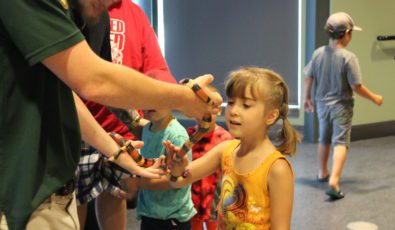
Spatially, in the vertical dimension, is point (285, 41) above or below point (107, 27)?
below

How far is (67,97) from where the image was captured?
1.10m

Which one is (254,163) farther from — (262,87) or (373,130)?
(373,130)

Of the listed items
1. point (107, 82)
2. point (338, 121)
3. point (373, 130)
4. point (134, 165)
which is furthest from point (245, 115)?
point (373, 130)

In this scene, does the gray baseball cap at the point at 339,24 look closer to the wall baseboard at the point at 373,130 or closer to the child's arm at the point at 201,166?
the wall baseboard at the point at 373,130

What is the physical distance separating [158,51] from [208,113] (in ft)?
2.57

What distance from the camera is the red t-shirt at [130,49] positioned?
1864 mm

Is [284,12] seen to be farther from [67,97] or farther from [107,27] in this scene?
[67,97]

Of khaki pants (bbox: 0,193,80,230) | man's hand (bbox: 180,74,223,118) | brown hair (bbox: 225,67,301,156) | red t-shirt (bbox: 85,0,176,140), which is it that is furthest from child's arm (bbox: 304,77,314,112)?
khaki pants (bbox: 0,193,80,230)

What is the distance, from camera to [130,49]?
194 cm

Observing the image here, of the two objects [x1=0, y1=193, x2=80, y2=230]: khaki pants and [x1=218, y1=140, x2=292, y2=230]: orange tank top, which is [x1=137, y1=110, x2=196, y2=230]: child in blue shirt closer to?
[x1=218, y1=140, x2=292, y2=230]: orange tank top

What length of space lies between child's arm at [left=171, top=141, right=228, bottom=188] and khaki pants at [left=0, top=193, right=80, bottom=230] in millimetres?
503

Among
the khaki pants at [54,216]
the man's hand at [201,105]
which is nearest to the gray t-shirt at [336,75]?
the man's hand at [201,105]

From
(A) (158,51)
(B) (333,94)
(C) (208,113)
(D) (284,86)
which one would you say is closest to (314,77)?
(B) (333,94)

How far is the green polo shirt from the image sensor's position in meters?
0.92
